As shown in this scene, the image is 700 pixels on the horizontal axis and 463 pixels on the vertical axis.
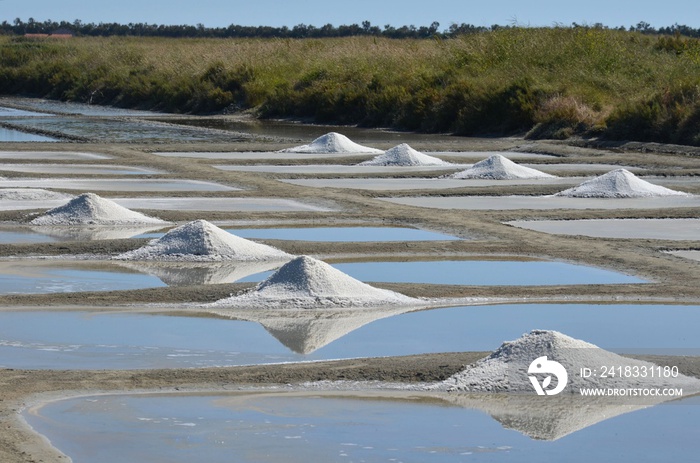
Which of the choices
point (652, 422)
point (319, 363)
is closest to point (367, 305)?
point (319, 363)

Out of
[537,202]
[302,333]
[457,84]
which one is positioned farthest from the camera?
[457,84]

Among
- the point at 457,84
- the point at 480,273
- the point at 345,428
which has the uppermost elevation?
the point at 457,84

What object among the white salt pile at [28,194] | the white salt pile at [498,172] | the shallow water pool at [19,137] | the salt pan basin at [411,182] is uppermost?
the shallow water pool at [19,137]

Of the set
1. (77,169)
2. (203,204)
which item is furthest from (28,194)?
(77,169)

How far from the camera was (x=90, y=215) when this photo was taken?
13.8m

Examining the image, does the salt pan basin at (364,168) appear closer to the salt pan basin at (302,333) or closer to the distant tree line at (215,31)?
the salt pan basin at (302,333)

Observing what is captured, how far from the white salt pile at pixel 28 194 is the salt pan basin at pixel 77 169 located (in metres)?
3.30

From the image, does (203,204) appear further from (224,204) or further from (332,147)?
(332,147)

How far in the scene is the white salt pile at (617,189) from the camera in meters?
17.1

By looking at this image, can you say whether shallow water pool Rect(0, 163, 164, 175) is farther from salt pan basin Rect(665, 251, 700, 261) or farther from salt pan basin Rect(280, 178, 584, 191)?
salt pan basin Rect(665, 251, 700, 261)

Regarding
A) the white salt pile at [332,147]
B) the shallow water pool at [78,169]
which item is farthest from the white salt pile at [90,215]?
the white salt pile at [332,147]

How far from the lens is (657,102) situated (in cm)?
2792

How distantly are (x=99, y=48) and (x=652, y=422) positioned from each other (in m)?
61.8

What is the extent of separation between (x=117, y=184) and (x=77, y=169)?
2380 mm
